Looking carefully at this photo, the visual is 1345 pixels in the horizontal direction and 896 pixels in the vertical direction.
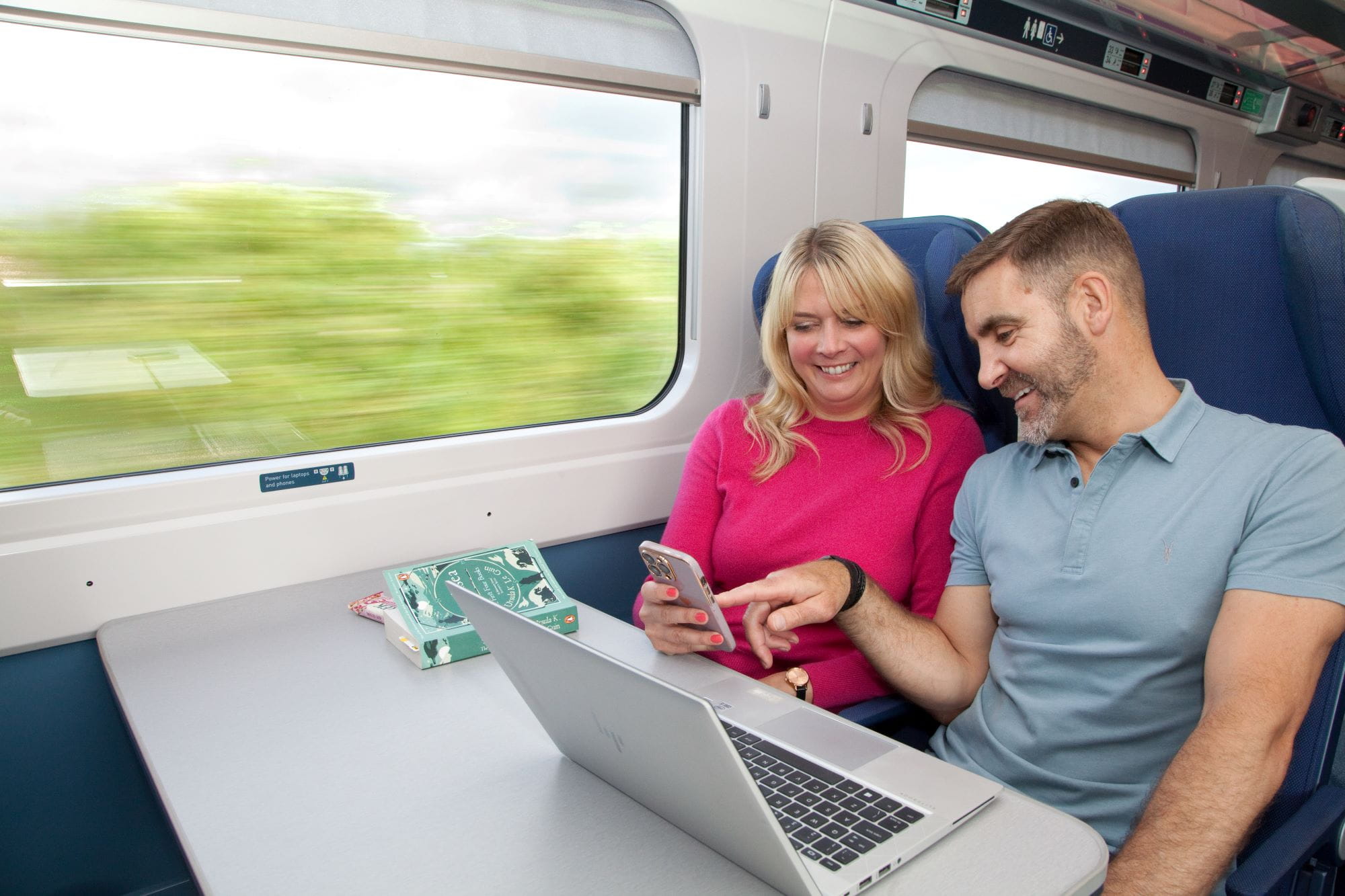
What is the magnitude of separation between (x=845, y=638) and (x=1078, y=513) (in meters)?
0.55

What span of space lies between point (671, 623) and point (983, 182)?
95.2 inches

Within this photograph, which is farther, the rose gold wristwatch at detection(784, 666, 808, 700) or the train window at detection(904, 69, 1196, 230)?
the train window at detection(904, 69, 1196, 230)

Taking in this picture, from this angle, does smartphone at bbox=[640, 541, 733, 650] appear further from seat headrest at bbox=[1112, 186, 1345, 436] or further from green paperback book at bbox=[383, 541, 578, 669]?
seat headrest at bbox=[1112, 186, 1345, 436]


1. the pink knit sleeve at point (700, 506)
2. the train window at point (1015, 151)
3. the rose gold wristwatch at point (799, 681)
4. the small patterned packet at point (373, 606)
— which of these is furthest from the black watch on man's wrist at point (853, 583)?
the train window at point (1015, 151)

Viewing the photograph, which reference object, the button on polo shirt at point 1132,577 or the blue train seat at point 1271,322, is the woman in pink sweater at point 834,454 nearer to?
the button on polo shirt at point 1132,577

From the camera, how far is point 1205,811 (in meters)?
1.22

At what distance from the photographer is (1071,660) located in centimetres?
148

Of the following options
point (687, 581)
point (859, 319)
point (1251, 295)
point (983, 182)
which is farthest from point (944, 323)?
point (983, 182)

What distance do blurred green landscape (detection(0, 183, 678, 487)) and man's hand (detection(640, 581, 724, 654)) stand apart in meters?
0.85

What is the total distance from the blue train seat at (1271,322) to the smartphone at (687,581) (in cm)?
75

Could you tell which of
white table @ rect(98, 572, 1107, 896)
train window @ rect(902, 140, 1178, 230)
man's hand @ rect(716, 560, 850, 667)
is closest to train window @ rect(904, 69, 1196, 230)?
train window @ rect(902, 140, 1178, 230)

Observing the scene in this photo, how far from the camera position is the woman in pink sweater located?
188 cm

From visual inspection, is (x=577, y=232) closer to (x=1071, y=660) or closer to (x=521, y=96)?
(x=521, y=96)

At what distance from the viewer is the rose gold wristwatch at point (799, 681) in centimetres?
165
